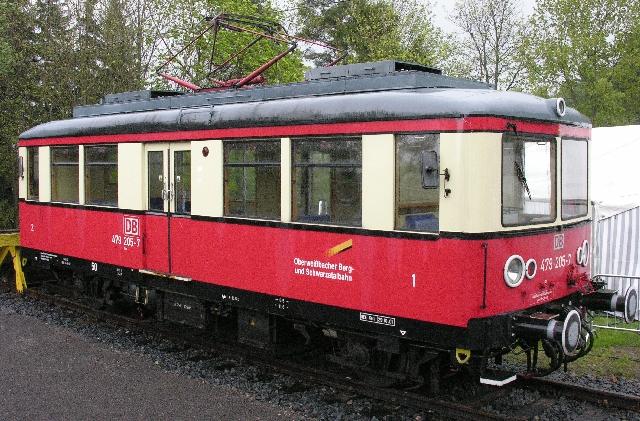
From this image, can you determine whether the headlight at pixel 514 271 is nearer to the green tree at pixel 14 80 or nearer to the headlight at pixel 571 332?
the headlight at pixel 571 332

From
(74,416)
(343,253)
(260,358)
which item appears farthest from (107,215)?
(343,253)

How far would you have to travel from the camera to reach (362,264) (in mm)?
6887

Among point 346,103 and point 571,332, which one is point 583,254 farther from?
point 346,103

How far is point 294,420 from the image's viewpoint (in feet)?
22.2

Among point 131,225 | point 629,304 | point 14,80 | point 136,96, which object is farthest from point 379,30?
point 629,304

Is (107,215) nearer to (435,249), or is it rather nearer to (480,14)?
(435,249)

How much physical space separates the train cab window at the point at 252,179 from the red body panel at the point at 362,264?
201 millimetres

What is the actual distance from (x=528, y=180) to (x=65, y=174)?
7907mm

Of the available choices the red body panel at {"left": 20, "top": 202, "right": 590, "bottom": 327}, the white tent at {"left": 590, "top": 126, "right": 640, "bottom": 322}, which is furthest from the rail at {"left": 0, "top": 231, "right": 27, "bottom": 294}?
the white tent at {"left": 590, "top": 126, "right": 640, "bottom": 322}

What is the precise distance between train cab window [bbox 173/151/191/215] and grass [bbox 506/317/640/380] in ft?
15.0

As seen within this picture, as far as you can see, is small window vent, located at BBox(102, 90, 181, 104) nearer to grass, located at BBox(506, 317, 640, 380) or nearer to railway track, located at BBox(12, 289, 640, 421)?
railway track, located at BBox(12, 289, 640, 421)

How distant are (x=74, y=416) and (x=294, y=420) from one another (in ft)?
7.31

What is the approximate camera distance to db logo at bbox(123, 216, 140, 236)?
985cm

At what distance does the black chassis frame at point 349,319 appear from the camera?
625cm
